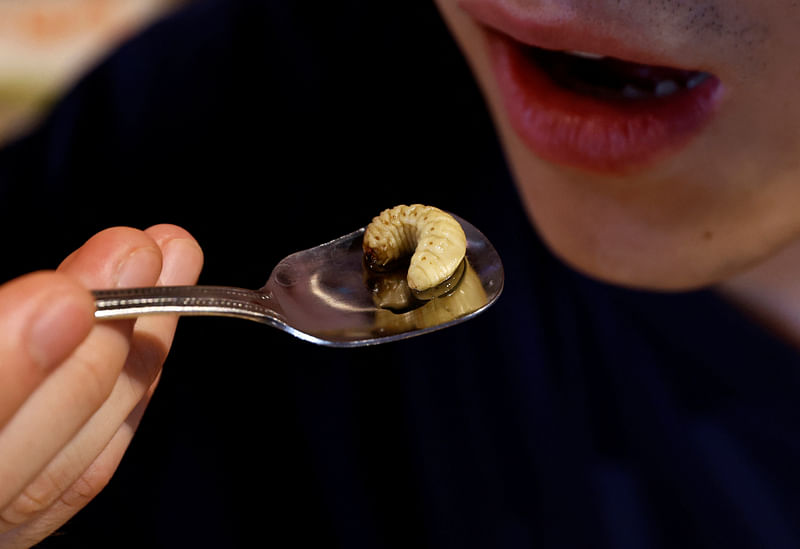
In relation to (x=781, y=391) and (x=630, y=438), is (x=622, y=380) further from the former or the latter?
(x=781, y=391)

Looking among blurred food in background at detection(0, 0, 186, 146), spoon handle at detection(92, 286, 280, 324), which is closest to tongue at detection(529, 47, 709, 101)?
spoon handle at detection(92, 286, 280, 324)

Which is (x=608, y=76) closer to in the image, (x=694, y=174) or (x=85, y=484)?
(x=694, y=174)

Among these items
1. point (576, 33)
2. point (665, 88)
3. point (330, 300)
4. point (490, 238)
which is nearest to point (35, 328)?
point (330, 300)

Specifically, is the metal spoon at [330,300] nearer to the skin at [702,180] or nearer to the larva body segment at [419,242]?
the larva body segment at [419,242]

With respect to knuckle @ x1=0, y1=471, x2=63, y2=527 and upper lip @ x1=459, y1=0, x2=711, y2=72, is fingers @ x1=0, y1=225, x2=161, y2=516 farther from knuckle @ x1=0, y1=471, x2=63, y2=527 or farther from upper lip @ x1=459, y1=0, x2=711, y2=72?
upper lip @ x1=459, y1=0, x2=711, y2=72

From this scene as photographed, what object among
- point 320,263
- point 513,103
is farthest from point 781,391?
point 320,263
